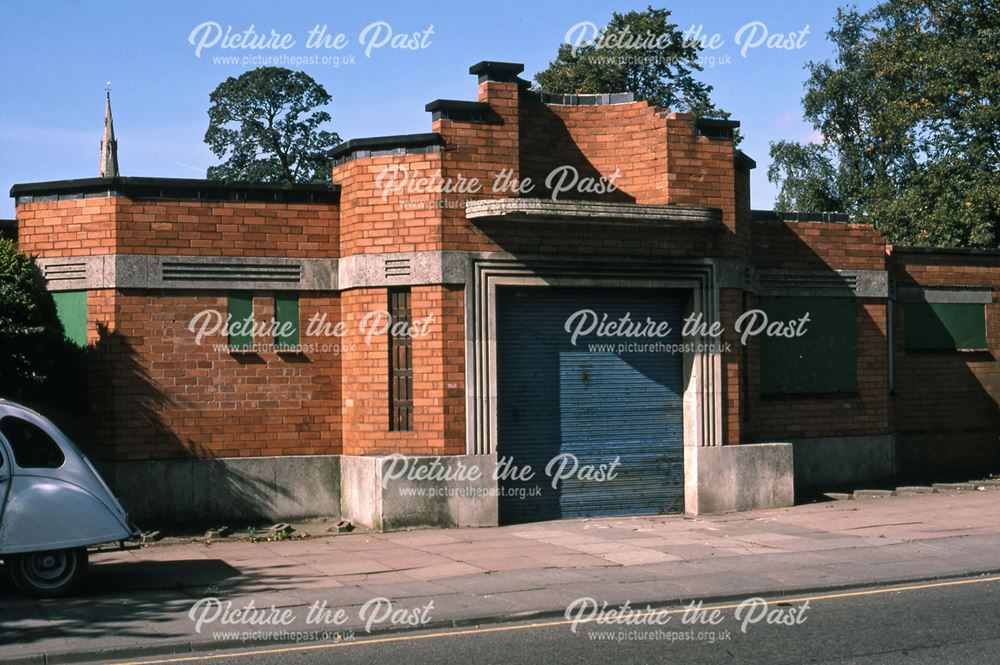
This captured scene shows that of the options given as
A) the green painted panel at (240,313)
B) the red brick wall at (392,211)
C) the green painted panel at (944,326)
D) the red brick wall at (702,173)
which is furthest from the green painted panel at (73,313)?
the green painted panel at (944,326)

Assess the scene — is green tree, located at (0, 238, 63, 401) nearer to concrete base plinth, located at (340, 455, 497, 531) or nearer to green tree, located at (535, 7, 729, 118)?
concrete base plinth, located at (340, 455, 497, 531)

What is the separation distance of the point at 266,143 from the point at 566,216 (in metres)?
38.2

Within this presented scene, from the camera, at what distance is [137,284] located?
1563 cm

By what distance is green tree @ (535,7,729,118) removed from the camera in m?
41.3

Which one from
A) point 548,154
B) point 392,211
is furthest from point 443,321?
point 548,154

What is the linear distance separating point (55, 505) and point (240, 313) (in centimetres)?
581

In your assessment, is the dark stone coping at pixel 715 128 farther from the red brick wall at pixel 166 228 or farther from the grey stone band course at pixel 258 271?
the red brick wall at pixel 166 228

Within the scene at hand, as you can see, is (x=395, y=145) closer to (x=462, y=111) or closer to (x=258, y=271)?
(x=462, y=111)

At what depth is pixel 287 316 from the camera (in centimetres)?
1653

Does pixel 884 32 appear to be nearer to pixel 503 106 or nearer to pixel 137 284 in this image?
pixel 503 106

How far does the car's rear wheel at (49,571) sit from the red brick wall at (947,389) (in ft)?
50.3

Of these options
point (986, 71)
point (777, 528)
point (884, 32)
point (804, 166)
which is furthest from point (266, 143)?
point (777, 528)

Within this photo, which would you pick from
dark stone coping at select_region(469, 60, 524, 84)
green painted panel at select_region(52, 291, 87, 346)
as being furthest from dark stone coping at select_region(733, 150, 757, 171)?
green painted panel at select_region(52, 291, 87, 346)

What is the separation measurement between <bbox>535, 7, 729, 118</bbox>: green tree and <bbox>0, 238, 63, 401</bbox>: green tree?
94.2 feet
